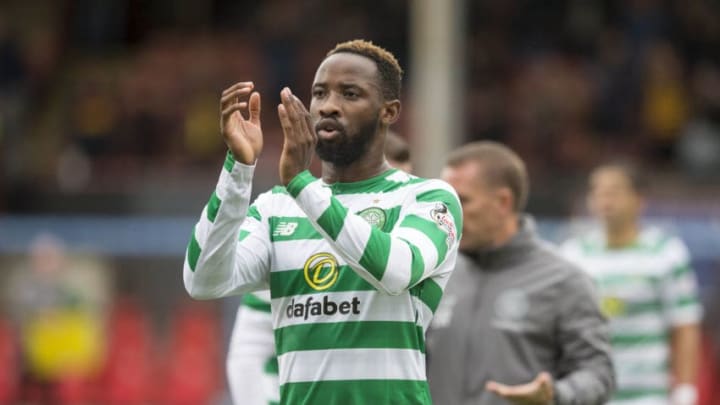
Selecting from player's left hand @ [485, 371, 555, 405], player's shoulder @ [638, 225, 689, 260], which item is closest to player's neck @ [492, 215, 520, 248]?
player's left hand @ [485, 371, 555, 405]

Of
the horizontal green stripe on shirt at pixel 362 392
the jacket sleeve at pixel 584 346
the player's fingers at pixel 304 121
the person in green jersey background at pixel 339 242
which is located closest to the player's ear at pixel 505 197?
the jacket sleeve at pixel 584 346

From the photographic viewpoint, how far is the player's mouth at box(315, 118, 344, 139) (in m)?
4.73

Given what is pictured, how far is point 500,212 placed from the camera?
256 inches

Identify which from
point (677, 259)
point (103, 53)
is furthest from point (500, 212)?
point (103, 53)

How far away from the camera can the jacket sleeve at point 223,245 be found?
15.1 feet

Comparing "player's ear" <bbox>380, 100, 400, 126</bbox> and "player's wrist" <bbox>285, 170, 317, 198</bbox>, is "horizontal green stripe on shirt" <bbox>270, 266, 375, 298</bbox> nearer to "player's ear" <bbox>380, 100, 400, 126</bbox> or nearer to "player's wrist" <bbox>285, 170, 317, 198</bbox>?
"player's wrist" <bbox>285, 170, 317, 198</bbox>

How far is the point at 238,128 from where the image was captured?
4637 millimetres

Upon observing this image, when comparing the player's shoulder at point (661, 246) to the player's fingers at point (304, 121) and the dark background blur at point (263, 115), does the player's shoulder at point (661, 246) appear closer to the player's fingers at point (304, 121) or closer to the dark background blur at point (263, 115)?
the player's fingers at point (304, 121)

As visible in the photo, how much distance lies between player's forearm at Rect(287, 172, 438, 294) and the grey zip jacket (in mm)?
1778

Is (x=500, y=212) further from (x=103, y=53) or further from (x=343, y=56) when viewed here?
(x=103, y=53)

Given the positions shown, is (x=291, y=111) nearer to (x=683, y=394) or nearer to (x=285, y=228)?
(x=285, y=228)

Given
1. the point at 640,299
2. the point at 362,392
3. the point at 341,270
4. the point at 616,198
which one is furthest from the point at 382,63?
A: the point at 616,198

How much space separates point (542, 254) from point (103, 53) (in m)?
17.6

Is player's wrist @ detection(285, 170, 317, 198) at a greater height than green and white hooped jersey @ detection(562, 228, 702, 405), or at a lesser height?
greater
